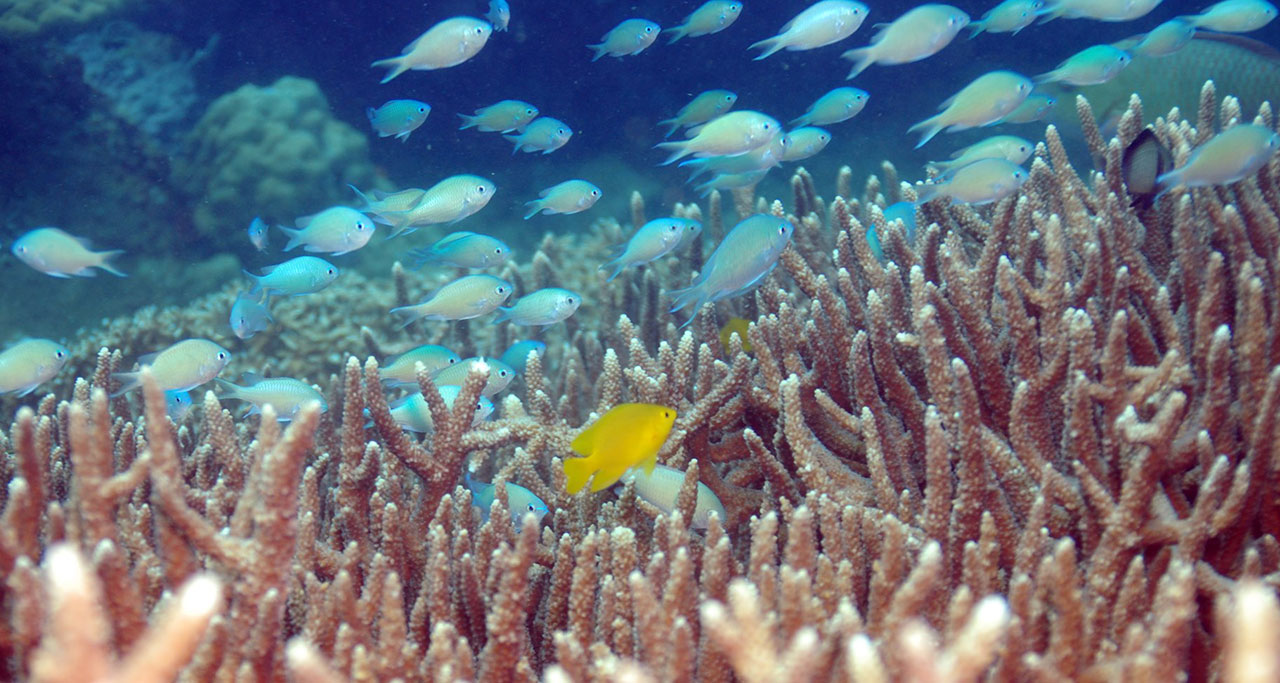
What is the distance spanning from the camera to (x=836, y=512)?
226 cm

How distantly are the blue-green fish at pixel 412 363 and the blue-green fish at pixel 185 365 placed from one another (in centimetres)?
95

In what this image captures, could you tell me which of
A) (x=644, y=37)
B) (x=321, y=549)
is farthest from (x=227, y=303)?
(x=321, y=549)

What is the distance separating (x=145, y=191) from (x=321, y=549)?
13.8 metres

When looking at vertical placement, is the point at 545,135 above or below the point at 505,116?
below

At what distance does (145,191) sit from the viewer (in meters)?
13.5

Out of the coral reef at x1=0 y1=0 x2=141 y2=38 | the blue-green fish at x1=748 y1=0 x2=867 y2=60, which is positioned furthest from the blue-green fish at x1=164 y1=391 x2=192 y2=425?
the coral reef at x1=0 y1=0 x2=141 y2=38

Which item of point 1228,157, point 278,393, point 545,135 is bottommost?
point 1228,157

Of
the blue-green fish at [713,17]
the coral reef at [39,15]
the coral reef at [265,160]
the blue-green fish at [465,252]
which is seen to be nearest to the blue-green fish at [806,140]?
the blue-green fish at [713,17]

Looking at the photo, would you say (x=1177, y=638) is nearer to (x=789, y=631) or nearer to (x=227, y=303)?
(x=789, y=631)

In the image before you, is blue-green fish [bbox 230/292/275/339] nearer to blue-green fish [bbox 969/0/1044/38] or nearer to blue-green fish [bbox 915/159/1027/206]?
blue-green fish [bbox 915/159/1027/206]

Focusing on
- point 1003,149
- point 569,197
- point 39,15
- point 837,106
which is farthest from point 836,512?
point 39,15

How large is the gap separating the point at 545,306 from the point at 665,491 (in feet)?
8.17

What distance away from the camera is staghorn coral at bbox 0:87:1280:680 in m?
1.65

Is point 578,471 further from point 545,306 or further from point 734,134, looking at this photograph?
point 734,134
